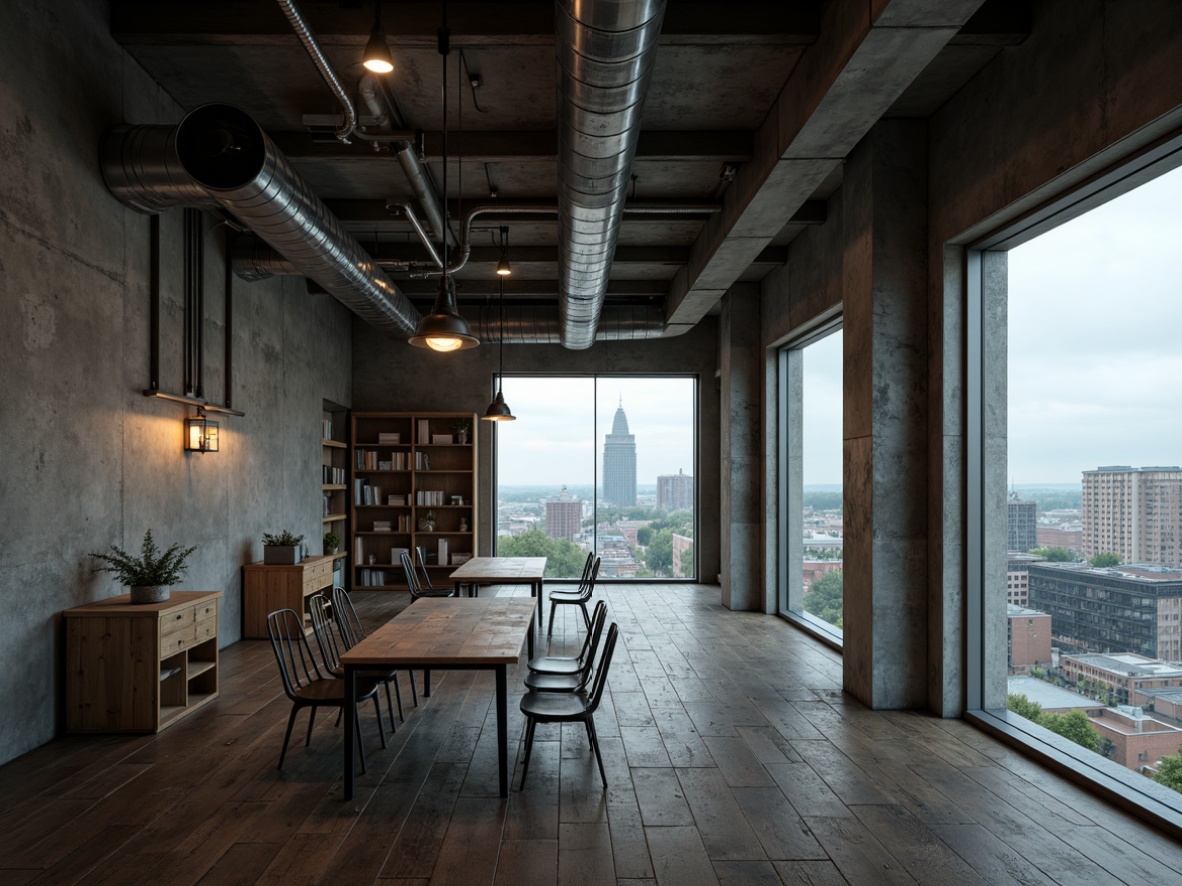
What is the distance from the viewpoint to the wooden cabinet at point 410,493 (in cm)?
1134

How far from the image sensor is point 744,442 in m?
10.1

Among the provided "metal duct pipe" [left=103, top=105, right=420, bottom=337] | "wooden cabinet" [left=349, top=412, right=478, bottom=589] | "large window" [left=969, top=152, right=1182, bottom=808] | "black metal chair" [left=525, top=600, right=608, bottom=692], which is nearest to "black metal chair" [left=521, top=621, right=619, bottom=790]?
"black metal chair" [left=525, top=600, right=608, bottom=692]

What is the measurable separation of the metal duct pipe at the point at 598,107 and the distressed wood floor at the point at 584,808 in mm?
3463

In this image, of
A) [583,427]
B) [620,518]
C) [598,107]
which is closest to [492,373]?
[583,427]

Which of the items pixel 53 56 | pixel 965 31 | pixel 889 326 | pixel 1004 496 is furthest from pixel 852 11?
pixel 53 56

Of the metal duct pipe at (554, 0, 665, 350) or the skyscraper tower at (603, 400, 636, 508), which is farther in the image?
the skyscraper tower at (603, 400, 636, 508)

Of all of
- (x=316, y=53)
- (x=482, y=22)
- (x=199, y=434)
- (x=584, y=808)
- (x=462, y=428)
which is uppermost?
(x=482, y=22)

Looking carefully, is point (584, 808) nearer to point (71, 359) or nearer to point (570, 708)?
point (570, 708)

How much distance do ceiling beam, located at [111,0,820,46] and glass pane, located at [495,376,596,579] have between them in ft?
25.5

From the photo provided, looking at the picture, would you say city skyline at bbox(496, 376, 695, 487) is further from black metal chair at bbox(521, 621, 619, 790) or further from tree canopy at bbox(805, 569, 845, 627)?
black metal chair at bbox(521, 621, 619, 790)

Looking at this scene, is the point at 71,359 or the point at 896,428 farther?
the point at 896,428

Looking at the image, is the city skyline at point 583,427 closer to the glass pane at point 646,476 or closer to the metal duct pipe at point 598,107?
the glass pane at point 646,476

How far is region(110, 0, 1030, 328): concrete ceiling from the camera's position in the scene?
430 cm

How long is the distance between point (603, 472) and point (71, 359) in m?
8.34
